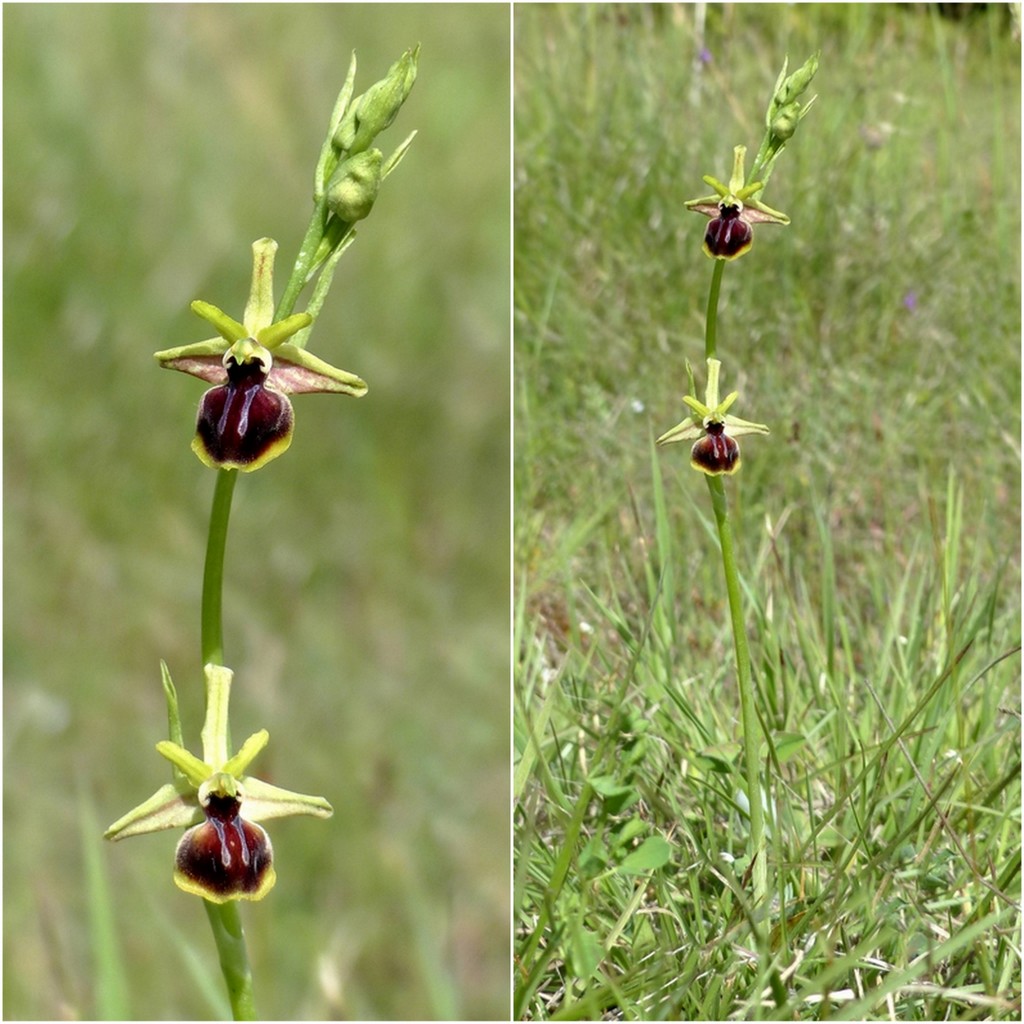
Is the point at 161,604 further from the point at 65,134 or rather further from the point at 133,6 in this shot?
the point at 133,6

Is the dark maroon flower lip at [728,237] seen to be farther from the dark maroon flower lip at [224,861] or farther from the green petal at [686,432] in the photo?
the dark maroon flower lip at [224,861]

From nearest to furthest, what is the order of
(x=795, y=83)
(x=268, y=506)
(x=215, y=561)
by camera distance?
(x=215, y=561), (x=795, y=83), (x=268, y=506)

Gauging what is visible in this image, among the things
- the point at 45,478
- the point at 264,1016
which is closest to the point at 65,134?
the point at 45,478

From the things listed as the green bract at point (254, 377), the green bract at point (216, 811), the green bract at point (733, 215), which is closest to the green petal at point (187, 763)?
the green bract at point (216, 811)

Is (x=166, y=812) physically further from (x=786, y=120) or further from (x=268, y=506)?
(x=268, y=506)

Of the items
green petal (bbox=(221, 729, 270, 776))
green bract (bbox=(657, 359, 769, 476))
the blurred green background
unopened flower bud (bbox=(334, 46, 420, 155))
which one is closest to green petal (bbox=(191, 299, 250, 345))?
unopened flower bud (bbox=(334, 46, 420, 155))

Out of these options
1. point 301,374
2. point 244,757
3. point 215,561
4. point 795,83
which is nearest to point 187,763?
point 244,757

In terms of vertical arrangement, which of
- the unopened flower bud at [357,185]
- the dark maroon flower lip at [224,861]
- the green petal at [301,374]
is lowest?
the dark maroon flower lip at [224,861]
